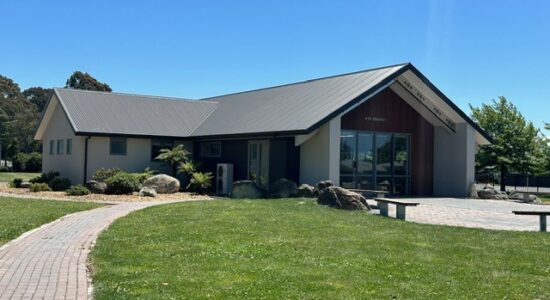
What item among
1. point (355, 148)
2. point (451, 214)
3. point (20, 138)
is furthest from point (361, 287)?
point (20, 138)

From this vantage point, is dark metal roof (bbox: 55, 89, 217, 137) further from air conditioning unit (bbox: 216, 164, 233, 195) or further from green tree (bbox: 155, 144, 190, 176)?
air conditioning unit (bbox: 216, 164, 233, 195)

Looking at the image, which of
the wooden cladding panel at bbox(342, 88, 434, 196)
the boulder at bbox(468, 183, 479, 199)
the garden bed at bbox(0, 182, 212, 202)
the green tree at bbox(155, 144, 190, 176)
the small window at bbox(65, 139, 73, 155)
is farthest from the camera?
the small window at bbox(65, 139, 73, 155)

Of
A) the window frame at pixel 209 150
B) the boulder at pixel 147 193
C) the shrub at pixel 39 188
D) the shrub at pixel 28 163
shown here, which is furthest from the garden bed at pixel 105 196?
the shrub at pixel 28 163

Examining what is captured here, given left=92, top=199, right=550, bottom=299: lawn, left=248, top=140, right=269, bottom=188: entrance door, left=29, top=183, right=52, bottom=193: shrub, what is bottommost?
left=92, top=199, right=550, bottom=299: lawn

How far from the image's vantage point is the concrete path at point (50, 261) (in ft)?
23.0

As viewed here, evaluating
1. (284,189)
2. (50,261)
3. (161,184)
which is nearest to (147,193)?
(161,184)

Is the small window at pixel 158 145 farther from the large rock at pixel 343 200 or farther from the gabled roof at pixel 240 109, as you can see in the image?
the large rock at pixel 343 200

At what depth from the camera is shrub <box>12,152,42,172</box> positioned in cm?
5143

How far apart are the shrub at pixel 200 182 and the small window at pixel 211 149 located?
8.60ft

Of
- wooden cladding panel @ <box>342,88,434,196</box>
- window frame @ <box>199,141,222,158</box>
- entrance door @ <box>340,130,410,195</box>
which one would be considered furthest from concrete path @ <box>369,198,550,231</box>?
window frame @ <box>199,141,222,158</box>

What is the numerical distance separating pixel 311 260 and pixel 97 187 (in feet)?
56.0

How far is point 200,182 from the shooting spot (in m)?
25.5

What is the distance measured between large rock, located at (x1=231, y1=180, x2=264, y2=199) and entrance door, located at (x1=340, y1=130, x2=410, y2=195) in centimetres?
357

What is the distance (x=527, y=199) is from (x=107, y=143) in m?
18.7
